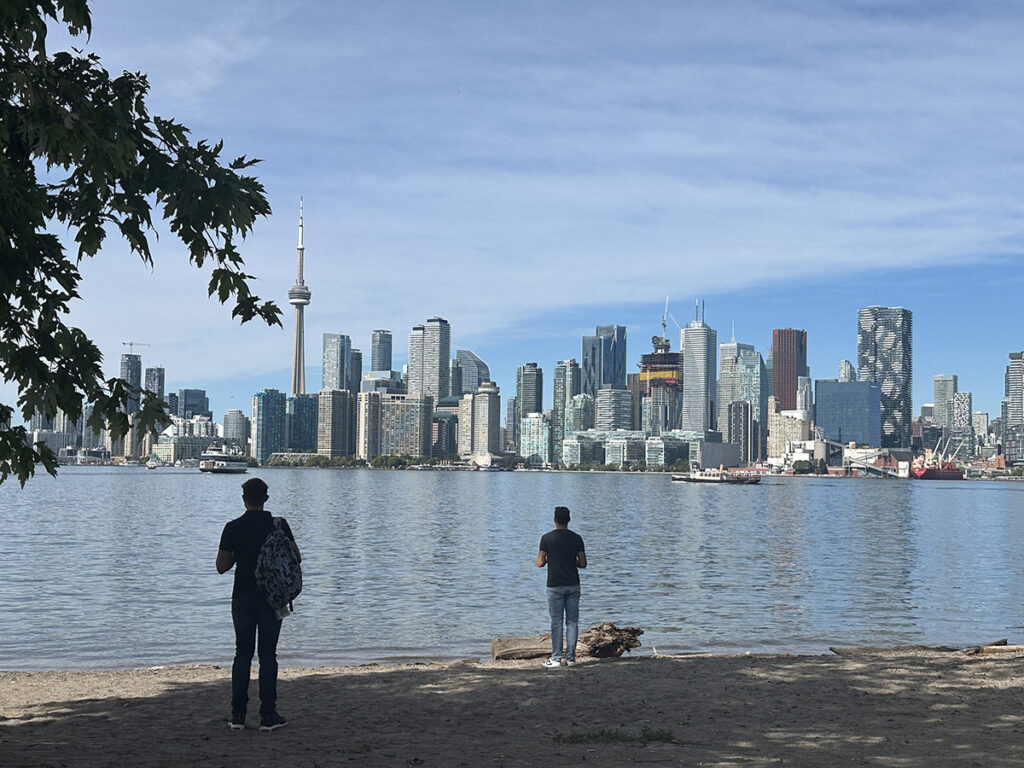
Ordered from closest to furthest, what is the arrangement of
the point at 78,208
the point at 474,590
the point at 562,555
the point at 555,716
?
the point at 78,208 < the point at 555,716 < the point at 562,555 < the point at 474,590

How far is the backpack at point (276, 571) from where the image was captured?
11219 mm

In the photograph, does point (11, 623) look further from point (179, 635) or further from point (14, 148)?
point (14, 148)

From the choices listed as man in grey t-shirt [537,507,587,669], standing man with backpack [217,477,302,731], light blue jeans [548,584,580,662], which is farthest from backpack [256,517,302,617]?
light blue jeans [548,584,580,662]

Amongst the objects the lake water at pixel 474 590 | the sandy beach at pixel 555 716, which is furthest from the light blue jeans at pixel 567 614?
the lake water at pixel 474 590

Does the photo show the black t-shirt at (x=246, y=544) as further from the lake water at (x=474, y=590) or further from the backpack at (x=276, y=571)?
the lake water at (x=474, y=590)

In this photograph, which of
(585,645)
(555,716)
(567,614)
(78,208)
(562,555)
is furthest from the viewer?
(585,645)

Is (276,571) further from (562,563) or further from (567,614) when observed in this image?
(567,614)

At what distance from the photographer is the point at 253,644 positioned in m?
11.7

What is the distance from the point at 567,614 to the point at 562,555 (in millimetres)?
1347

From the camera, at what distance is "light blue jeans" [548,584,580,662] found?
16.4 m

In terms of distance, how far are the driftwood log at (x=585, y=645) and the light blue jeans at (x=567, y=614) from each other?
172 cm

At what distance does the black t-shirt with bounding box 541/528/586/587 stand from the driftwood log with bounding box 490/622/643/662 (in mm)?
3359

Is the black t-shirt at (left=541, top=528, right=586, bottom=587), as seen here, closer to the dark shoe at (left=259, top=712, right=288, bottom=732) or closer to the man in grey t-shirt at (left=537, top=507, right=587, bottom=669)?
the man in grey t-shirt at (left=537, top=507, right=587, bottom=669)

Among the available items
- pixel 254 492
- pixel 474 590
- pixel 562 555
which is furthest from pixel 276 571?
pixel 474 590
